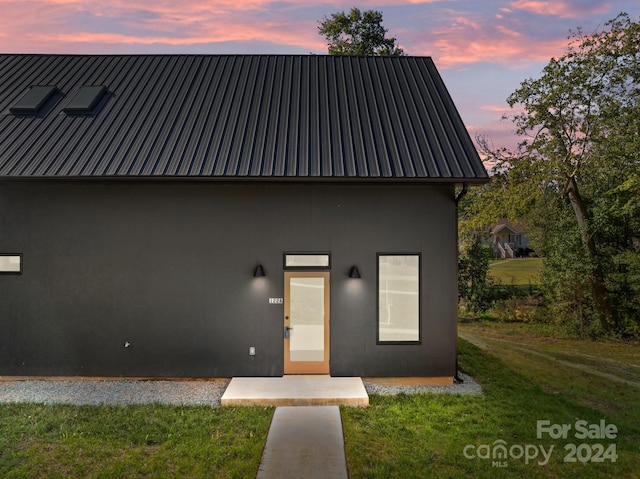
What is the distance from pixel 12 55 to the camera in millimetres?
10367

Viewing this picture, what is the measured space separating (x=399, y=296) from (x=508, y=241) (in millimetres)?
35145

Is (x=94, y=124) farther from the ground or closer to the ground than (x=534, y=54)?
closer to the ground

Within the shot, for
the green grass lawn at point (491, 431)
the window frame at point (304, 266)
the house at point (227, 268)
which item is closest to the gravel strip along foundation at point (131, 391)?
the house at point (227, 268)

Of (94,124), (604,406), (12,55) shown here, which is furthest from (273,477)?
(12,55)

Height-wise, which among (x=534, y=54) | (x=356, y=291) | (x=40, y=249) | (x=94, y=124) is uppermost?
(x=534, y=54)

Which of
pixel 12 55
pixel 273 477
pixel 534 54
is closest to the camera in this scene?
pixel 273 477

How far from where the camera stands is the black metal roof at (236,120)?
6.81 metres

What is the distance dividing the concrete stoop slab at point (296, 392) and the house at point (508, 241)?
97.1 ft

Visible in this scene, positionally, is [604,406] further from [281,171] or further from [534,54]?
[534,54]

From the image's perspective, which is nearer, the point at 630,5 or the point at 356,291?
the point at 356,291

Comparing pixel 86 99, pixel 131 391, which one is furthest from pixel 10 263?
pixel 86 99

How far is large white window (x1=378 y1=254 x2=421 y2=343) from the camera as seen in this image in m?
6.90

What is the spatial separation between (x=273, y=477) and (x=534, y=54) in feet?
44.8

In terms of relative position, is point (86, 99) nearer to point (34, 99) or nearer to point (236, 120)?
point (34, 99)
